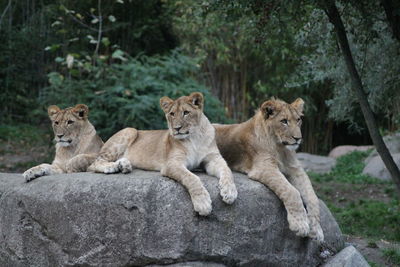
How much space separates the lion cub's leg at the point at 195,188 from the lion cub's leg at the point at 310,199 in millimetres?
988

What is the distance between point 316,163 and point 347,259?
8618 millimetres

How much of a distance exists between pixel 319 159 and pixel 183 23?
4833mm

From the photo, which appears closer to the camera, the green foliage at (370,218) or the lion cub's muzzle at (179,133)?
the lion cub's muzzle at (179,133)

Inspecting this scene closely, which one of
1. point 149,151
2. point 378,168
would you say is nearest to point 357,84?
point 149,151

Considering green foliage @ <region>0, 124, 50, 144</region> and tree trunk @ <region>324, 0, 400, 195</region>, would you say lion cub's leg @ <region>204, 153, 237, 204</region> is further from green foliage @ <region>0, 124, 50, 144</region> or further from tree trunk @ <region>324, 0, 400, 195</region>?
green foliage @ <region>0, 124, 50, 144</region>

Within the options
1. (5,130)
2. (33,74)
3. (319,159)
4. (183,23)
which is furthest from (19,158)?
(319,159)

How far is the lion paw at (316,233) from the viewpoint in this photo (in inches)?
217

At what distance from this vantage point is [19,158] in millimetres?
12781

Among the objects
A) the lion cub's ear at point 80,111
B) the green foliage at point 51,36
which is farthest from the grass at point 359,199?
the green foliage at point 51,36

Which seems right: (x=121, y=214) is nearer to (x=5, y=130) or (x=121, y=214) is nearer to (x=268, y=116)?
(x=268, y=116)

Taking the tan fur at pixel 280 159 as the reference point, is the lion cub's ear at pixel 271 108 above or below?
above

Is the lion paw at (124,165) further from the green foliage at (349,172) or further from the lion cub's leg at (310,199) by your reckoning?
the green foliage at (349,172)

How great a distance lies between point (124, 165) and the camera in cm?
585

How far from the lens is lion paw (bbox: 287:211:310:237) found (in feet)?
17.6
